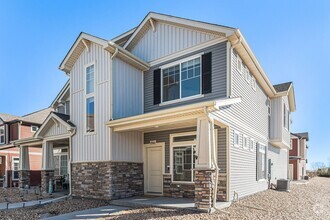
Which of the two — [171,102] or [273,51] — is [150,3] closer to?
[171,102]

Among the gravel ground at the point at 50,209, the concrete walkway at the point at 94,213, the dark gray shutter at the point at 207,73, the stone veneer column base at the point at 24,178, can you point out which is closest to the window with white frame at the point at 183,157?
the dark gray shutter at the point at 207,73

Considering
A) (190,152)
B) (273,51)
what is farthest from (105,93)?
(273,51)

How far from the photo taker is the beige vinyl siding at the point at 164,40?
10.2 m

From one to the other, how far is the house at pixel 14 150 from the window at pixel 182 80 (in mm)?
15305

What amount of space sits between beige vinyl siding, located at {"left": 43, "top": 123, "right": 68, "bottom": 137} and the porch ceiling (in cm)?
348

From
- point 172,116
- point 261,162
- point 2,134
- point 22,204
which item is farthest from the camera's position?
point 2,134

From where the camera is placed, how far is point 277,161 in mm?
18516

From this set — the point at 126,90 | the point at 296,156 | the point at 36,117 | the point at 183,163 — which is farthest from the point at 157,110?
the point at 296,156

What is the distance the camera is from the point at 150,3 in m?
12.4

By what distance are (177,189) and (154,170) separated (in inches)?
57.3

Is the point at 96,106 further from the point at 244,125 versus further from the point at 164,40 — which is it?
the point at 244,125

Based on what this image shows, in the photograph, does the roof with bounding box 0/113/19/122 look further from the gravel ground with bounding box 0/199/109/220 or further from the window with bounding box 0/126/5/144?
the gravel ground with bounding box 0/199/109/220

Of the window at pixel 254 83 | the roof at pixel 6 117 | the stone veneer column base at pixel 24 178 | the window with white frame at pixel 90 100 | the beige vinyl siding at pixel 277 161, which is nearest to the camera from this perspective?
the window with white frame at pixel 90 100

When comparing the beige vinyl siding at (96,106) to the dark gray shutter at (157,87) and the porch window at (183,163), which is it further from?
the porch window at (183,163)
